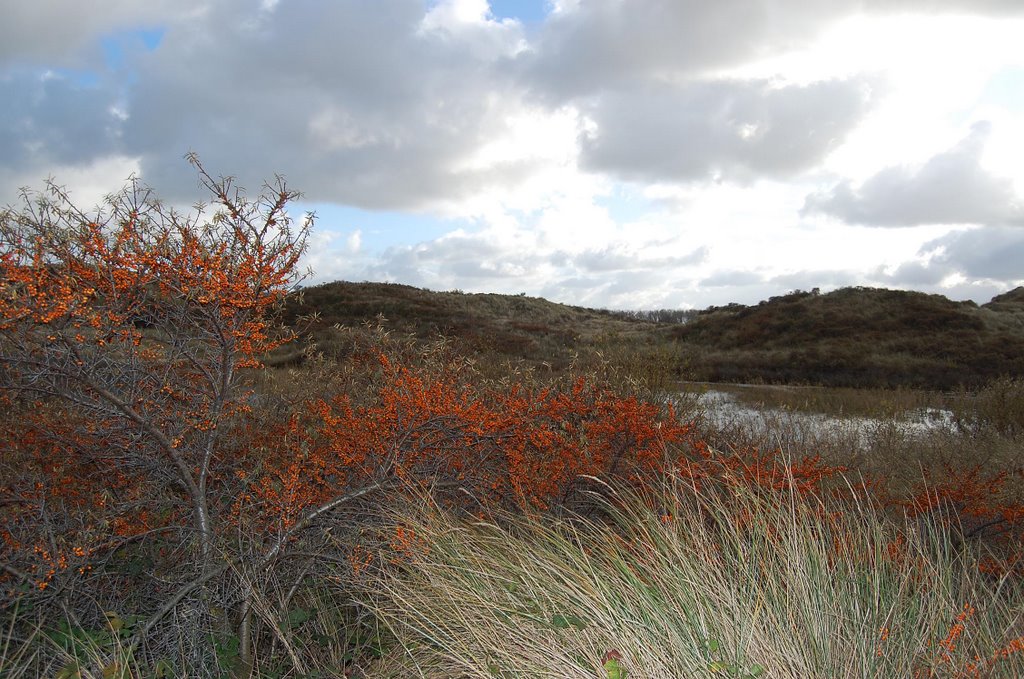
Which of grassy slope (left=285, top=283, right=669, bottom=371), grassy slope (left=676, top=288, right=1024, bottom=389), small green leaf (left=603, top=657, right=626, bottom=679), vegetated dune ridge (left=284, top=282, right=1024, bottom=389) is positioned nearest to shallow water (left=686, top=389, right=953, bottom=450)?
vegetated dune ridge (left=284, top=282, right=1024, bottom=389)

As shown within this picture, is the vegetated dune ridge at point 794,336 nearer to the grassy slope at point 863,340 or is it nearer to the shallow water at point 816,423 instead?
the grassy slope at point 863,340

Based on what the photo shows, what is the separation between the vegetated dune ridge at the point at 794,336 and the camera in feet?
59.3

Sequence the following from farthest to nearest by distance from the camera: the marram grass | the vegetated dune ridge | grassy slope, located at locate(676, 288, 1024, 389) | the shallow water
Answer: grassy slope, located at locate(676, 288, 1024, 389)
the vegetated dune ridge
the shallow water
the marram grass

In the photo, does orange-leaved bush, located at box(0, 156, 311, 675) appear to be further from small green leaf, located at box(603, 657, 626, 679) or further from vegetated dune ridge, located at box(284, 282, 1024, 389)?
vegetated dune ridge, located at box(284, 282, 1024, 389)

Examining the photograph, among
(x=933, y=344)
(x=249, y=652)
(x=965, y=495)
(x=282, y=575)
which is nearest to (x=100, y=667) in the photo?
(x=249, y=652)

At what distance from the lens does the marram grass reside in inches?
107

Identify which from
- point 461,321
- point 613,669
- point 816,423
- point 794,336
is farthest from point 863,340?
point 613,669

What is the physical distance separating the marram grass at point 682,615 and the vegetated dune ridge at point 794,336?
1030 centimetres

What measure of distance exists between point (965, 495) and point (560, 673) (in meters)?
4.21

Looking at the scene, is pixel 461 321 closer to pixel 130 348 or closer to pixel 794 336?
pixel 794 336

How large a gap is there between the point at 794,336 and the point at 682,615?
22.1m

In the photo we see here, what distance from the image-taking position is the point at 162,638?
3627 mm

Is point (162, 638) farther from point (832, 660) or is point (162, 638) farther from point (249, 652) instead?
point (832, 660)

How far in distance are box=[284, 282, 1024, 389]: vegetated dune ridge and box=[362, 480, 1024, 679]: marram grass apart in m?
10.3
